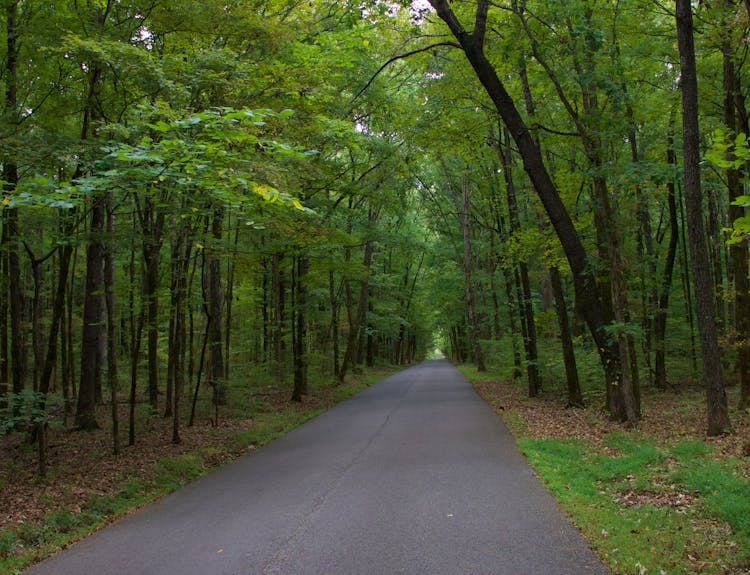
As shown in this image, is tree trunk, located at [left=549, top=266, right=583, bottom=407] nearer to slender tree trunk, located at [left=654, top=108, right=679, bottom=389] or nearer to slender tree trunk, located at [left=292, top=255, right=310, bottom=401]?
slender tree trunk, located at [left=654, top=108, right=679, bottom=389]

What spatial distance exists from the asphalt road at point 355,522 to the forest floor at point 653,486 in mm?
339

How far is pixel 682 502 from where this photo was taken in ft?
17.2

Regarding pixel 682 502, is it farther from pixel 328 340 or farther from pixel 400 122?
pixel 328 340

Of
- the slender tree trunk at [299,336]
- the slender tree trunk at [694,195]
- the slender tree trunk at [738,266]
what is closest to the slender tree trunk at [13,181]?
the slender tree trunk at [299,336]

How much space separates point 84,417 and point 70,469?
363 cm

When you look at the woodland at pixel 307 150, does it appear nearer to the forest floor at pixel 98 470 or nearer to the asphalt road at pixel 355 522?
the forest floor at pixel 98 470

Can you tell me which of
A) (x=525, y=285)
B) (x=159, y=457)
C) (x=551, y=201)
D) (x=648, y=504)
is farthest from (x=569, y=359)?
(x=159, y=457)

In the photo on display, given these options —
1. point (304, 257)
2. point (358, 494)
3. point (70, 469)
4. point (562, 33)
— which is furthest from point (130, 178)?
point (304, 257)

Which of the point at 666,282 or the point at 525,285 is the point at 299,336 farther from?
the point at 666,282

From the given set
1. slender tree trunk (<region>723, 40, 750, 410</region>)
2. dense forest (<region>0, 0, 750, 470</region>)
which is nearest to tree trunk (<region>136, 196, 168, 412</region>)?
dense forest (<region>0, 0, 750, 470</region>)

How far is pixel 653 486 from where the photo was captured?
582cm

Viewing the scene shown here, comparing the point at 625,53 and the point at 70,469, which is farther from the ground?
the point at 625,53

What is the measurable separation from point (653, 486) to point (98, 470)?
8.21m

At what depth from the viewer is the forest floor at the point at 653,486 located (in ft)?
13.2
